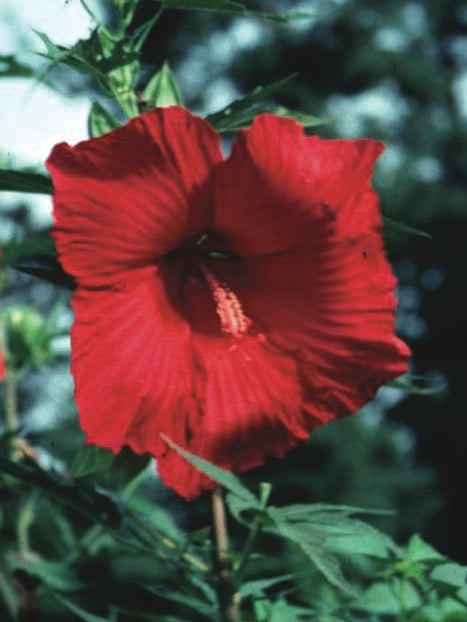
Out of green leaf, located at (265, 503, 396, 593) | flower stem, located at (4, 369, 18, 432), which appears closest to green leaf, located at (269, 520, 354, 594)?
green leaf, located at (265, 503, 396, 593)

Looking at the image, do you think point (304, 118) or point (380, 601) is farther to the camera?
point (380, 601)

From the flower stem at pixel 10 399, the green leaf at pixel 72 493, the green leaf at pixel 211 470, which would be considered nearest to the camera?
the green leaf at pixel 211 470

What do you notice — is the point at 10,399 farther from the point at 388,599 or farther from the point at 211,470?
the point at 211,470

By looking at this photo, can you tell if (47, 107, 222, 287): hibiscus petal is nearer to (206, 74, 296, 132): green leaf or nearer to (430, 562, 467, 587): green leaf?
(206, 74, 296, 132): green leaf

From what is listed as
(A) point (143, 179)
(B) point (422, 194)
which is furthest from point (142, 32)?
(B) point (422, 194)

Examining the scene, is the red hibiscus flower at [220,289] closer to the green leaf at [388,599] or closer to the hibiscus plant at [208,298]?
the hibiscus plant at [208,298]

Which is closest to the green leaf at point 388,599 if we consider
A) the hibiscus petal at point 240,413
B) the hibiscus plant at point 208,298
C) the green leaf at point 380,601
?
the green leaf at point 380,601

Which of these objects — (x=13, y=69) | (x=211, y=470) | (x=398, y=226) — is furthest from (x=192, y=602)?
(x=13, y=69)
